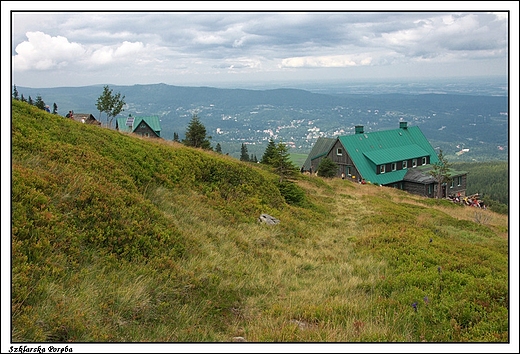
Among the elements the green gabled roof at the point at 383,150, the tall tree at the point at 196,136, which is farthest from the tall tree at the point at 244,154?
the tall tree at the point at 196,136

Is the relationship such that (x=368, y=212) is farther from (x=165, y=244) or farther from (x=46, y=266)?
(x=46, y=266)

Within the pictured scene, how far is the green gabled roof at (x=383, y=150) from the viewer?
49156 mm

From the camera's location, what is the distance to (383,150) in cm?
5241

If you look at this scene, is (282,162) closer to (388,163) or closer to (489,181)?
(388,163)

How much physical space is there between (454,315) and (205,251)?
18.2 ft

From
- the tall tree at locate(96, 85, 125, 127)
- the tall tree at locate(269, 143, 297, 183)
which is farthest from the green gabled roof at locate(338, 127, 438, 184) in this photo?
the tall tree at locate(96, 85, 125, 127)

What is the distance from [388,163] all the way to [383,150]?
9.31 feet

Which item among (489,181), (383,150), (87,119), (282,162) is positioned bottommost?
(489,181)

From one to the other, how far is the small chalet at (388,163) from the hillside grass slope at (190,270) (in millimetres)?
35737

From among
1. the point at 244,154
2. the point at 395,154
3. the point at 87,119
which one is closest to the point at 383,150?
the point at 395,154

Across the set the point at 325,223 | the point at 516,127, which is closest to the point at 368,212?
the point at 325,223

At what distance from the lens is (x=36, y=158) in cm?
942

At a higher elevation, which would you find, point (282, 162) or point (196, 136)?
point (196, 136)

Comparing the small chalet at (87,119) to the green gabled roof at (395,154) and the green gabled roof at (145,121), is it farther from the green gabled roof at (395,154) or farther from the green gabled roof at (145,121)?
the green gabled roof at (395,154)
